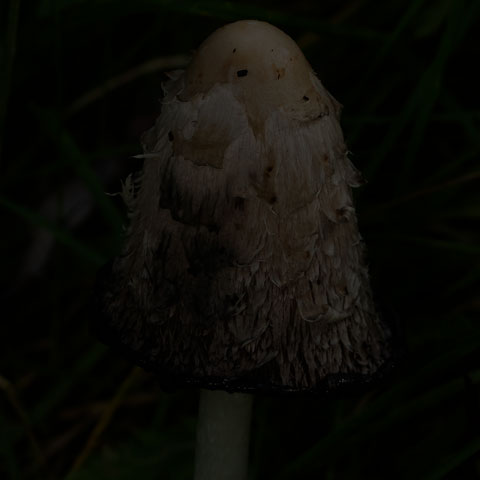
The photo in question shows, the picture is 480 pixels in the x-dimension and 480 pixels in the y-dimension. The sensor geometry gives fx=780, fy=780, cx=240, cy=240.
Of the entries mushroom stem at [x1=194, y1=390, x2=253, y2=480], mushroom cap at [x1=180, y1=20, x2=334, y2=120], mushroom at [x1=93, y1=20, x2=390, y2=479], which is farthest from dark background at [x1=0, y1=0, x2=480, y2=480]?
mushroom cap at [x1=180, y1=20, x2=334, y2=120]

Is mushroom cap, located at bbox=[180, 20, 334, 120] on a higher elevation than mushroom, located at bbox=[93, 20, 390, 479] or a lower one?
higher

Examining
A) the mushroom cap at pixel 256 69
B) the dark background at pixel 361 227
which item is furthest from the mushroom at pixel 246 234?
the dark background at pixel 361 227

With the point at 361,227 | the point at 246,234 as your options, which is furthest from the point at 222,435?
the point at 361,227

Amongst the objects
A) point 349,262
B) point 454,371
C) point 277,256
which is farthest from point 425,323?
point 277,256

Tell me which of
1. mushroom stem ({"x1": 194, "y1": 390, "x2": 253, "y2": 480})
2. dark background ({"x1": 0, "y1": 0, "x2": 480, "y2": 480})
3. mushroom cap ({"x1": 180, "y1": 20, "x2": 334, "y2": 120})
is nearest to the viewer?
mushroom cap ({"x1": 180, "y1": 20, "x2": 334, "y2": 120})

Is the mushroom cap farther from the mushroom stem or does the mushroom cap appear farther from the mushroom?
the mushroom stem

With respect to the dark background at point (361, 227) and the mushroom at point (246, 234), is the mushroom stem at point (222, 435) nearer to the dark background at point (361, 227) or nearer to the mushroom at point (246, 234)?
the dark background at point (361, 227)

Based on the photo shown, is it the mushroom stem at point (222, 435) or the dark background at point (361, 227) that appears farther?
the dark background at point (361, 227)

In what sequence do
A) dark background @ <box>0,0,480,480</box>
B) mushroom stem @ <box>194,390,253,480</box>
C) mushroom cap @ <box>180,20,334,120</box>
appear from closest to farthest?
1. mushroom cap @ <box>180,20,334,120</box>
2. mushroom stem @ <box>194,390,253,480</box>
3. dark background @ <box>0,0,480,480</box>
